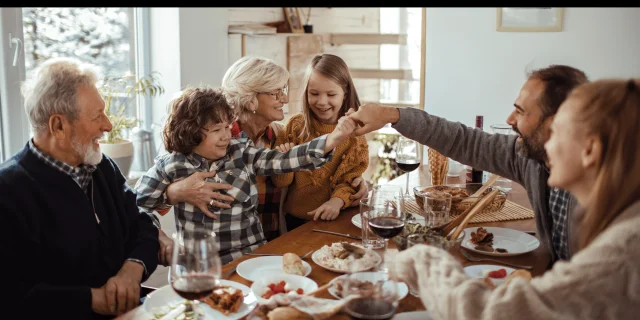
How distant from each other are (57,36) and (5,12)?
0.40 metres

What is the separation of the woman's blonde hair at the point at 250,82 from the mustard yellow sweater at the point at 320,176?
0.82 ft

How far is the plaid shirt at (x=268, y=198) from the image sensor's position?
2451mm

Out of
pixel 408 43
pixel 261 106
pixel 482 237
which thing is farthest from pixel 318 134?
pixel 408 43

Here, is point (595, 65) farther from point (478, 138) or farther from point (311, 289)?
point (311, 289)

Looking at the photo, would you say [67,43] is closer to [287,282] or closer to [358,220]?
[358,220]

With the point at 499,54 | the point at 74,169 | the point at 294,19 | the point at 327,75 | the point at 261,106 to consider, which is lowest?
the point at 74,169

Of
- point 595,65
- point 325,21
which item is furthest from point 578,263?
point 325,21

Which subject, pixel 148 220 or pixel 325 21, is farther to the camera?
pixel 325 21

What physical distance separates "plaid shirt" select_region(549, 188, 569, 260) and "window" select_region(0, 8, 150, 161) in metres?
2.40

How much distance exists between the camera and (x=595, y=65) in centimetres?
399

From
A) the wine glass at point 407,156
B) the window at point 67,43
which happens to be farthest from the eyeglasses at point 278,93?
the window at point 67,43

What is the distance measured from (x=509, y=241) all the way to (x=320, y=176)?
2.75 feet

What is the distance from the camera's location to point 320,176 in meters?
2.50

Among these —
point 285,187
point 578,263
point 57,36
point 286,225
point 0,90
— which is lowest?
point 286,225
